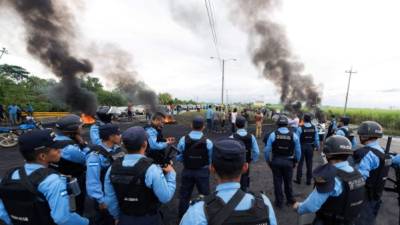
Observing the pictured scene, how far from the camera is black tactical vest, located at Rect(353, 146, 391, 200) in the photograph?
340 cm

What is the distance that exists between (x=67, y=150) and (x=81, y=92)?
13.6 metres

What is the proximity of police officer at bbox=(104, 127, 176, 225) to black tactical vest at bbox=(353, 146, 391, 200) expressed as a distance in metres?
2.62

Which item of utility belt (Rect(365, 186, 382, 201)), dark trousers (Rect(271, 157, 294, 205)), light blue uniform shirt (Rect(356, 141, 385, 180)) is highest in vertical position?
light blue uniform shirt (Rect(356, 141, 385, 180))

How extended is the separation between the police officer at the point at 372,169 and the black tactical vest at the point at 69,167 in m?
3.93

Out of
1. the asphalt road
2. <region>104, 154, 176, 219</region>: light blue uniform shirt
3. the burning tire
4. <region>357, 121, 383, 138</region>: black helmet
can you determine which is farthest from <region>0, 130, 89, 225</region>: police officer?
the burning tire

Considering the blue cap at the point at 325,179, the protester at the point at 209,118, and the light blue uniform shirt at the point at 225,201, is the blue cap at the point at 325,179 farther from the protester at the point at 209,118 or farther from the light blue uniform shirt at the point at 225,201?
the protester at the point at 209,118

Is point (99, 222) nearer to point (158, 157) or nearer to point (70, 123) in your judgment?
point (70, 123)

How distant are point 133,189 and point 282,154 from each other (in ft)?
12.2

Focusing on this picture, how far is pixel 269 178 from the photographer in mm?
7742

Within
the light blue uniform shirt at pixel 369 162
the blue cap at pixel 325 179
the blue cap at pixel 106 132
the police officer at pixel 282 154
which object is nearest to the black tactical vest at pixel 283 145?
the police officer at pixel 282 154

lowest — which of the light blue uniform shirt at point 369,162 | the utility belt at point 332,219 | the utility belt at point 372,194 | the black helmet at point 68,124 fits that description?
the utility belt at point 372,194

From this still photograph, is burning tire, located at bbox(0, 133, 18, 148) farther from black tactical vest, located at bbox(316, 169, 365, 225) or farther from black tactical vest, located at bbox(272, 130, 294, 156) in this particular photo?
black tactical vest, located at bbox(316, 169, 365, 225)

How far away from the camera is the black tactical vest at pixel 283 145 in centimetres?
529

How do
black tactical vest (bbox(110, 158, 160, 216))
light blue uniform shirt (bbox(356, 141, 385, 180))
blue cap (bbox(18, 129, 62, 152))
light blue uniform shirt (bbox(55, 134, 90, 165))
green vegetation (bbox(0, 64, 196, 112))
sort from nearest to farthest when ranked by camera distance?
blue cap (bbox(18, 129, 62, 152)), black tactical vest (bbox(110, 158, 160, 216)), light blue uniform shirt (bbox(356, 141, 385, 180)), light blue uniform shirt (bbox(55, 134, 90, 165)), green vegetation (bbox(0, 64, 196, 112))
